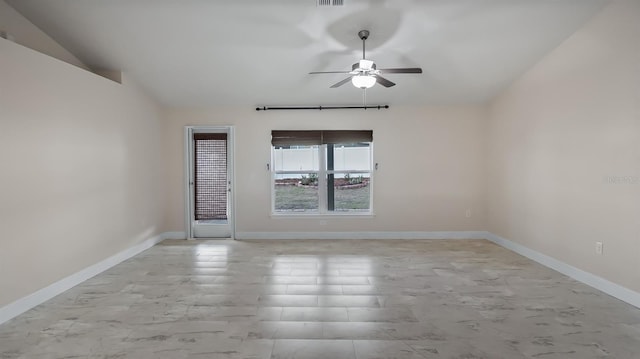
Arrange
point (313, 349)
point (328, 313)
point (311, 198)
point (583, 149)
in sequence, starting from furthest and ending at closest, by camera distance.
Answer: point (311, 198) → point (583, 149) → point (328, 313) → point (313, 349)

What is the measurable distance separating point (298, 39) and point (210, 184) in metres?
3.29

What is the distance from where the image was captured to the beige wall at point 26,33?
363 centimetres

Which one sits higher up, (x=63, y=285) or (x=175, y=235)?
(x=175, y=235)

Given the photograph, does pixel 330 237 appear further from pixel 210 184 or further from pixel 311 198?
pixel 210 184

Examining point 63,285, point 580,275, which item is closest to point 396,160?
point 580,275

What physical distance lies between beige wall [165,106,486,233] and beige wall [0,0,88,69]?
6.71 feet

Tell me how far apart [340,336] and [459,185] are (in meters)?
4.42

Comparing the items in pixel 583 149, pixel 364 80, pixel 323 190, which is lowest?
pixel 323 190

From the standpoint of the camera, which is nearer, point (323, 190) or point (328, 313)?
point (328, 313)

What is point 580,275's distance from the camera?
12.8 feet

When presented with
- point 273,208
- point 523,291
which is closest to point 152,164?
point 273,208

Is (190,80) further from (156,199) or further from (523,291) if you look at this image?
(523,291)

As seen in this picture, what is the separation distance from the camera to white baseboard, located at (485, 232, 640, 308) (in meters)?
3.28

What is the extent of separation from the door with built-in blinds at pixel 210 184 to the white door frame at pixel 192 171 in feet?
0.09
